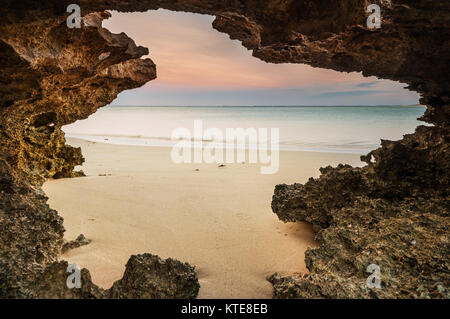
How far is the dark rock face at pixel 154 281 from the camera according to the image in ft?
5.55

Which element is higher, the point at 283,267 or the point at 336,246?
the point at 336,246

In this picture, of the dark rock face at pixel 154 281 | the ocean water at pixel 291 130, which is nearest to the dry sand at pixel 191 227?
the dark rock face at pixel 154 281

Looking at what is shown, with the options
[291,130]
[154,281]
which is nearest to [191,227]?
[154,281]

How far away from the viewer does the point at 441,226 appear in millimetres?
1950

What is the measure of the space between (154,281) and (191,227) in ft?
6.53

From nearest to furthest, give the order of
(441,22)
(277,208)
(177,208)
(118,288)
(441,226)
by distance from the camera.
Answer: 1. (118,288)
2. (441,22)
3. (441,226)
4. (277,208)
5. (177,208)

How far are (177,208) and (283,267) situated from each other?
220cm

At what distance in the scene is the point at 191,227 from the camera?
3736 mm

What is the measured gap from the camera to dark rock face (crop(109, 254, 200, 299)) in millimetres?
1690

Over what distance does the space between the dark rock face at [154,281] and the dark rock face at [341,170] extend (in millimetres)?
15

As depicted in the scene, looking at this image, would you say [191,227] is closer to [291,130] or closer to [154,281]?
[154,281]

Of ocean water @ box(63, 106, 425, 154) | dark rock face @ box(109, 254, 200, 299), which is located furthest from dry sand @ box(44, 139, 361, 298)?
ocean water @ box(63, 106, 425, 154)
